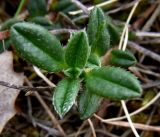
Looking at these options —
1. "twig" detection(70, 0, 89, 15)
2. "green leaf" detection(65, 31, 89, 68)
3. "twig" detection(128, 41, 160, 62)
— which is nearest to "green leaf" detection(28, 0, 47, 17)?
"twig" detection(70, 0, 89, 15)

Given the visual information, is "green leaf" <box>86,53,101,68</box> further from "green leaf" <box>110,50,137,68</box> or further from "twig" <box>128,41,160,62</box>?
"twig" <box>128,41,160,62</box>

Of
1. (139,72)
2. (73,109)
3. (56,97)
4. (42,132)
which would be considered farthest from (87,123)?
(56,97)

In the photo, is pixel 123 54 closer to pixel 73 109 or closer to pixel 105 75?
pixel 105 75

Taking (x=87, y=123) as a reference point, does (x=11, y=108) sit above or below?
above

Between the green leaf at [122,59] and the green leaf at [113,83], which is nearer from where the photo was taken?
the green leaf at [113,83]

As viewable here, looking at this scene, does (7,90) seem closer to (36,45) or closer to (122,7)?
(36,45)

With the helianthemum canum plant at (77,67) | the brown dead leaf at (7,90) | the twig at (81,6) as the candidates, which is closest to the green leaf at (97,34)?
the helianthemum canum plant at (77,67)

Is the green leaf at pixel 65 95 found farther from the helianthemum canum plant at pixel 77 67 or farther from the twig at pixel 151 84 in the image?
the twig at pixel 151 84
